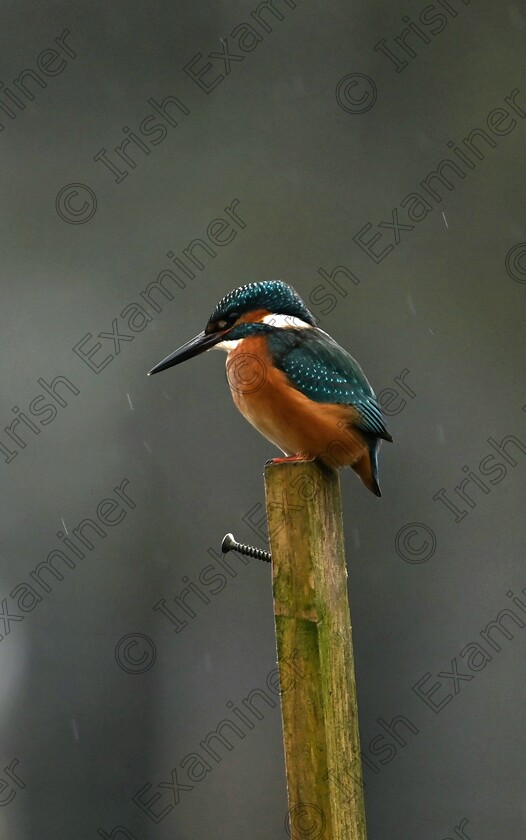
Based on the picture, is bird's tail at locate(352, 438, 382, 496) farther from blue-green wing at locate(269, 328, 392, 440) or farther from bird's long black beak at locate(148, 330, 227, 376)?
bird's long black beak at locate(148, 330, 227, 376)

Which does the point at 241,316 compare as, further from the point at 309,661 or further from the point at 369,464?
the point at 309,661

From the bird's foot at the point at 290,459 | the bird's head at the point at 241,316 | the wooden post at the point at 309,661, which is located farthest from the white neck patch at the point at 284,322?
the wooden post at the point at 309,661

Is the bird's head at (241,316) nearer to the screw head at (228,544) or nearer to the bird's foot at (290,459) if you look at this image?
the bird's foot at (290,459)

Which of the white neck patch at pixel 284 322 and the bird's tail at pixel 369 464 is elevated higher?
the white neck patch at pixel 284 322

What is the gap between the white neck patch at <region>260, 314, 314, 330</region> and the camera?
1709 mm

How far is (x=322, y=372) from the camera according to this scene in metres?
1.66

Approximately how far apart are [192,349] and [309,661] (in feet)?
2.07

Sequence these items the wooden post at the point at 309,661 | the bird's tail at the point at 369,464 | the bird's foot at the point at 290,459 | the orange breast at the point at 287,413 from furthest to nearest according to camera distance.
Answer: the bird's tail at the point at 369,464, the orange breast at the point at 287,413, the bird's foot at the point at 290,459, the wooden post at the point at 309,661

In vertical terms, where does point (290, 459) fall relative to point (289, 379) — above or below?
below

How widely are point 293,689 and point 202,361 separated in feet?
7.13

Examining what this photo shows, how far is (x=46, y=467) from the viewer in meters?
3.53

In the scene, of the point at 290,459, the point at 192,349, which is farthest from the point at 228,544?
the point at 192,349

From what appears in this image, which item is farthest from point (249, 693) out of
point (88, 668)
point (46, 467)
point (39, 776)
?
point (46, 467)

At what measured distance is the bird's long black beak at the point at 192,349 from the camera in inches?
65.8
